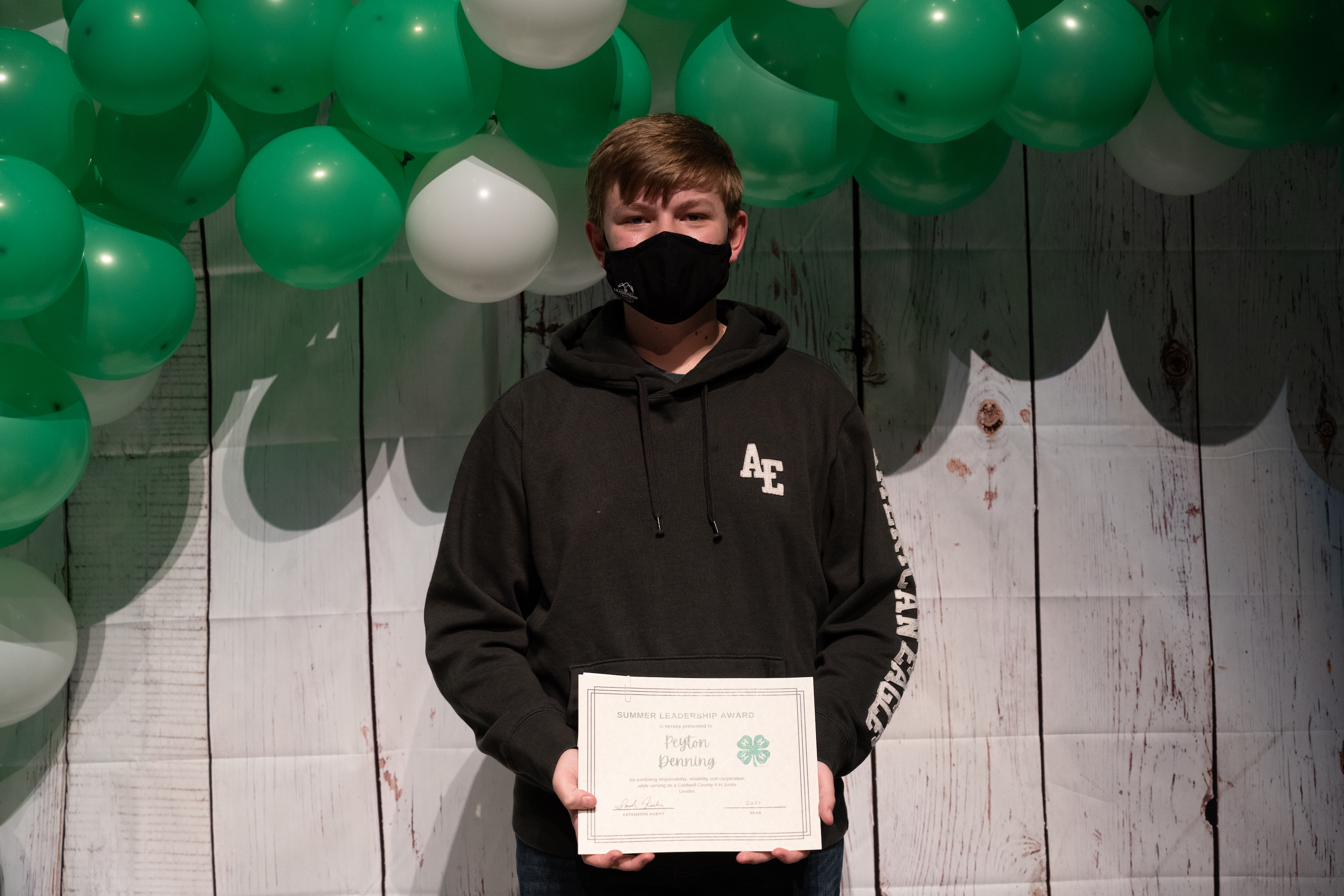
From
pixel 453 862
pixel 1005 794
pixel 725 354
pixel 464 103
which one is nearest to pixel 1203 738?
pixel 1005 794

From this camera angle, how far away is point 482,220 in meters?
1.44

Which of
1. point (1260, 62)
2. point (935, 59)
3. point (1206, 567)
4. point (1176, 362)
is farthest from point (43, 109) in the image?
point (1206, 567)

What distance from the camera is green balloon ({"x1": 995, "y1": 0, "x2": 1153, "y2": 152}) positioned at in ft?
4.72

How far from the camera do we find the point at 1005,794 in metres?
1.90

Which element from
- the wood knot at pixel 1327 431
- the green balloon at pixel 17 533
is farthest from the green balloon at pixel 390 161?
the wood knot at pixel 1327 431

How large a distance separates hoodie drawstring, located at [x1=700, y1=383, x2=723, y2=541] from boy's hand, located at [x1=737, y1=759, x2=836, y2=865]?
323 millimetres

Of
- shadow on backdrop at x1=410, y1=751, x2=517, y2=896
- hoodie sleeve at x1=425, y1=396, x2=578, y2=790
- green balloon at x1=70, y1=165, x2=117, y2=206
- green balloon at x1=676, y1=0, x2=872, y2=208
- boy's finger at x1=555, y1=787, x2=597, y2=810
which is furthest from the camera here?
shadow on backdrop at x1=410, y1=751, x2=517, y2=896

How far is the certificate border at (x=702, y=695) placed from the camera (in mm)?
1118

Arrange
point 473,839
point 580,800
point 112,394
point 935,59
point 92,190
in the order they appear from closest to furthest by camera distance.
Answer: point 580,800 < point 935,59 < point 92,190 < point 112,394 < point 473,839

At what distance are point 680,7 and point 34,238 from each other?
0.98 metres

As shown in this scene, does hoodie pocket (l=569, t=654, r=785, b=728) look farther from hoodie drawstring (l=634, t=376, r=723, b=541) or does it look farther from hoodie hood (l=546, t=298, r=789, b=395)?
hoodie hood (l=546, t=298, r=789, b=395)

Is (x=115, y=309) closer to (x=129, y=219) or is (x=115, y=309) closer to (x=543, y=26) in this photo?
(x=129, y=219)

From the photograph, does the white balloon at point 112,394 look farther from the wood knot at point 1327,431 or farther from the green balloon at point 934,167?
the wood knot at point 1327,431
